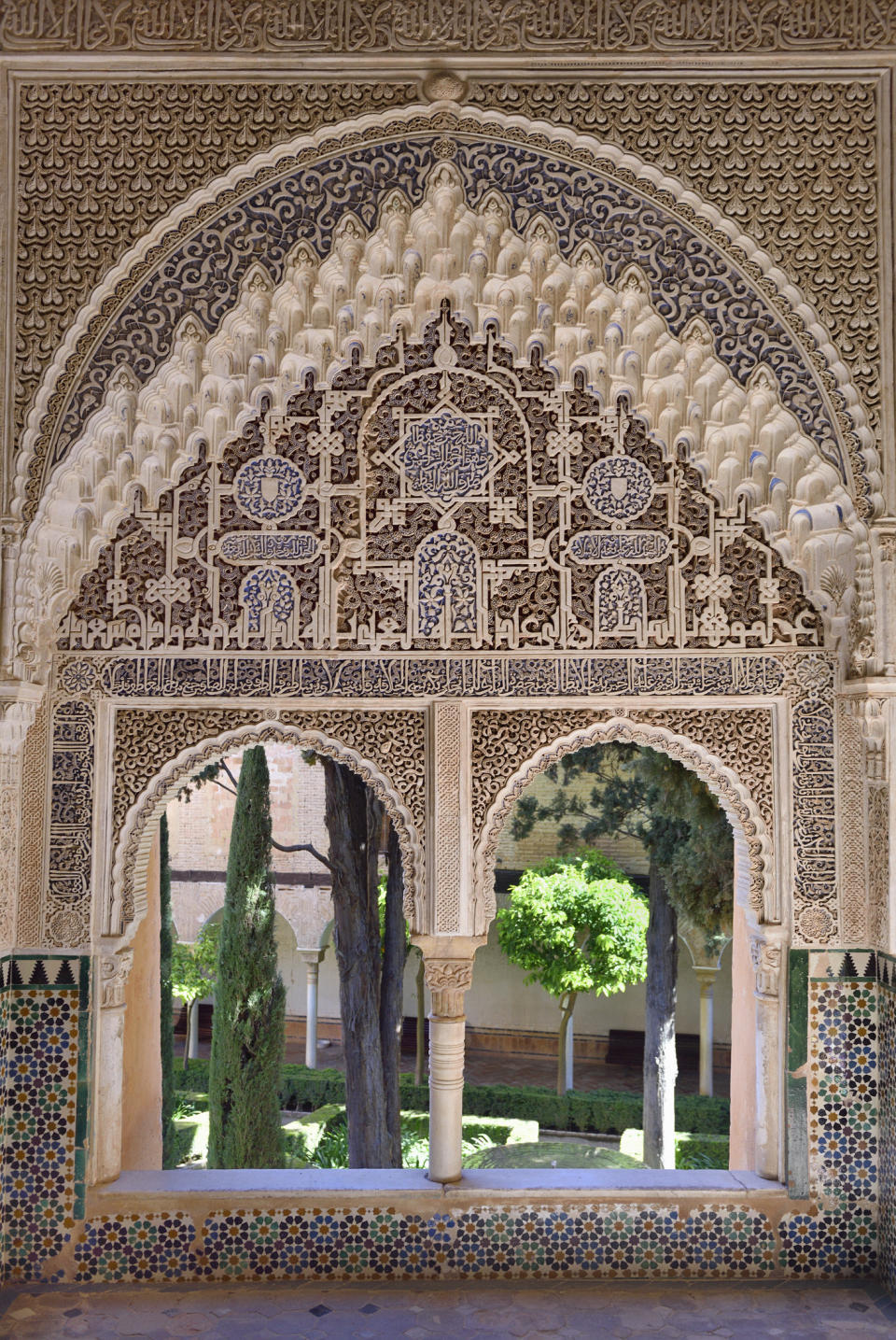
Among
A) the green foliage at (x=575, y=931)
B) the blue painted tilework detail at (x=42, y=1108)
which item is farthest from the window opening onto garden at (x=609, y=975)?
the blue painted tilework detail at (x=42, y=1108)

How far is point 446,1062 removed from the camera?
399cm

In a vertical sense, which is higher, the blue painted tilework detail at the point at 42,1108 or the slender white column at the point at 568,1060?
the blue painted tilework detail at the point at 42,1108

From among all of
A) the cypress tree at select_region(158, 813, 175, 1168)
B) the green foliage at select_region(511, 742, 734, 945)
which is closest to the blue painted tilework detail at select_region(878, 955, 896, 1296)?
the green foliage at select_region(511, 742, 734, 945)

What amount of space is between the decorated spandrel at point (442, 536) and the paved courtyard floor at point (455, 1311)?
91.2 inches

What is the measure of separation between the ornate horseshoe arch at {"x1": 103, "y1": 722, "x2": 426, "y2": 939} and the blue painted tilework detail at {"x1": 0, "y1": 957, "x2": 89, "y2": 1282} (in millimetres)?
307

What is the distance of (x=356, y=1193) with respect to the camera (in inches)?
153

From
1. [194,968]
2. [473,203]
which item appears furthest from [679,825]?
[194,968]

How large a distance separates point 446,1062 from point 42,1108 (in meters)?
1.49

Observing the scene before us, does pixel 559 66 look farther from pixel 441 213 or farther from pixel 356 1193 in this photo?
pixel 356 1193

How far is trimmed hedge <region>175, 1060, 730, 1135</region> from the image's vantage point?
1096 cm

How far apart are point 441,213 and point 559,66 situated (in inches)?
26.5

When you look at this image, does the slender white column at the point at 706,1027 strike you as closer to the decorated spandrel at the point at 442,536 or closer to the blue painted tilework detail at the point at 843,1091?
the blue painted tilework detail at the point at 843,1091

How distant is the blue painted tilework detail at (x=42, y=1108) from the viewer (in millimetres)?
3826

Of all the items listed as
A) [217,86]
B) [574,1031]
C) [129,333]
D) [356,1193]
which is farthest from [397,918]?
[574,1031]
